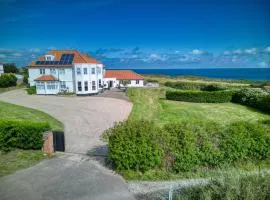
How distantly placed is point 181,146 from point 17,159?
20.0 ft

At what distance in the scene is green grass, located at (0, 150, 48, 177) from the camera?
7.89 m

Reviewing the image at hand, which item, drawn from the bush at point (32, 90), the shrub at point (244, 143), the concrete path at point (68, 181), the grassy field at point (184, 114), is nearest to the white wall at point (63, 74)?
the bush at point (32, 90)

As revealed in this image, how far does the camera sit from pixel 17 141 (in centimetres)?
955

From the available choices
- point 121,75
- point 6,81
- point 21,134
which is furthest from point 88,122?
point 121,75

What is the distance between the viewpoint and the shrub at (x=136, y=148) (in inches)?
301

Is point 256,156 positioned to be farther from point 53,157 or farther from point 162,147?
point 53,157

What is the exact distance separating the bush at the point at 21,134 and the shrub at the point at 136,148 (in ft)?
11.5

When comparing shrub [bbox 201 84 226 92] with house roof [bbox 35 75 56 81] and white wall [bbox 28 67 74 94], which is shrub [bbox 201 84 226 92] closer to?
white wall [bbox 28 67 74 94]

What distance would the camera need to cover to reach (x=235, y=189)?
4.79 metres

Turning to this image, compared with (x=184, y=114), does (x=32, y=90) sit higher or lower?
higher

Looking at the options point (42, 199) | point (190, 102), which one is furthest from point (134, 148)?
point (190, 102)

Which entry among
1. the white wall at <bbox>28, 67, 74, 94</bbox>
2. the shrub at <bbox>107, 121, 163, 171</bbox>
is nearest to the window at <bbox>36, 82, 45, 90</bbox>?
the white wall at <bbox>28, 67, 74, 94</bbox>

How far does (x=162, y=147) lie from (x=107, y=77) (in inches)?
1344

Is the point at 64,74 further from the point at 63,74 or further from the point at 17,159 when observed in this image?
the point at 17,159
